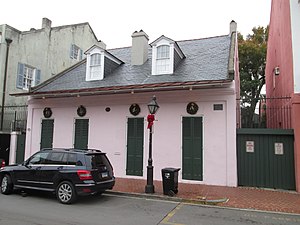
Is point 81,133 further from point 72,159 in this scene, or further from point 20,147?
point 72,159

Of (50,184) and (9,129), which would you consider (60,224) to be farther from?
(9,129)

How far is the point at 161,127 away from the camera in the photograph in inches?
477

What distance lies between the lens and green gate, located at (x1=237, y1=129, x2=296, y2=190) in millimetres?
10172

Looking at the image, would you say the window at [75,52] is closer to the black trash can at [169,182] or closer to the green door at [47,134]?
the green door at [47,134]

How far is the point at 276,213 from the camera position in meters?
7.23

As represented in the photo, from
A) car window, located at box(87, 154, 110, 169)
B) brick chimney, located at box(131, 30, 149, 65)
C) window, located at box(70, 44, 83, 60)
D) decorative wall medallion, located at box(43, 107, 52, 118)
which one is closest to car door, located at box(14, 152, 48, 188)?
car window, located at box(87, 154, 110, 169)

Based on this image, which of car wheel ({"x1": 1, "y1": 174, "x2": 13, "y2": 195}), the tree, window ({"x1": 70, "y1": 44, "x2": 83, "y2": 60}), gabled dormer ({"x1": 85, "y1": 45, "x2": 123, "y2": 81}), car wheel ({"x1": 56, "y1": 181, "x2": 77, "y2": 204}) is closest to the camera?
car wheel ({"x1": 56, "y1": 181, "x2": 77, "y2": 204})

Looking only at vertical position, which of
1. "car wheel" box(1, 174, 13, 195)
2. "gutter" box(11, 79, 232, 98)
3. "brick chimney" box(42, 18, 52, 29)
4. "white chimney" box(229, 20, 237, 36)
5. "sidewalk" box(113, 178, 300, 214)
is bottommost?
"sidewalk" box(113, 178, 300, 214)

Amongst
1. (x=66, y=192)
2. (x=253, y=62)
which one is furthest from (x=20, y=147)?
(x=253, y=62)

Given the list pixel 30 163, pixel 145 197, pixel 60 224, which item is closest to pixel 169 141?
pixel 145 197

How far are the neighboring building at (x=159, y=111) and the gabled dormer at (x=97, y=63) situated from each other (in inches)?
2.2

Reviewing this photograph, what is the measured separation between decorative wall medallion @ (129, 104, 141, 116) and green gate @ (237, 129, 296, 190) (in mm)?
4640

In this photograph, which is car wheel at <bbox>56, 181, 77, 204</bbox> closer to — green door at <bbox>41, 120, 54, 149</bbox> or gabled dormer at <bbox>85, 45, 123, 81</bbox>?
green door at <bbox>41, 120, 54, 149</bbox>

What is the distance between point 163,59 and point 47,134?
754 centimetres
